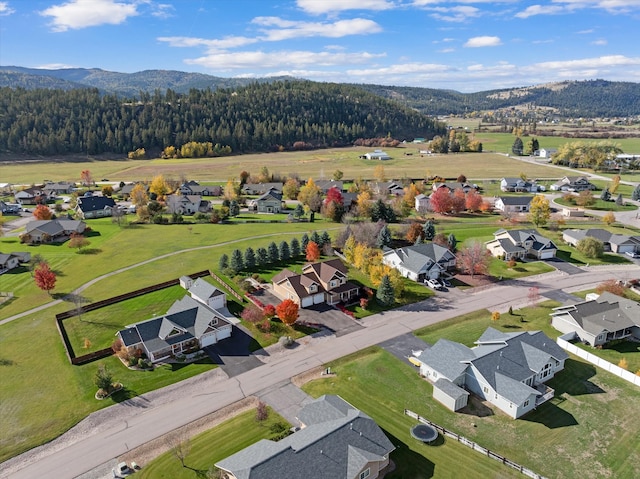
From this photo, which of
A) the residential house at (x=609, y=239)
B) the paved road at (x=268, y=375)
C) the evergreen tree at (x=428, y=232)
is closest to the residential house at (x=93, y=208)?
the evergreen tree at (x=428, y=232)

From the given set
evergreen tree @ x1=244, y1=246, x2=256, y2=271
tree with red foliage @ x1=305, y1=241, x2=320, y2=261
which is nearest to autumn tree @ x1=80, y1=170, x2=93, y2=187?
evergreen tree @ x1=244, y1=246, x2=256, y2=271

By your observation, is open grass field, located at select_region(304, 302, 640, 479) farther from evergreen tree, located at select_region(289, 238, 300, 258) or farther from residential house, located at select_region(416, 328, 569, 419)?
evergreen tree, located at select_region(289, 238, 300, 258)

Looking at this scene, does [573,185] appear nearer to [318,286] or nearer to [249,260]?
[318,286]

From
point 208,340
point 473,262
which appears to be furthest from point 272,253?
point 473,262

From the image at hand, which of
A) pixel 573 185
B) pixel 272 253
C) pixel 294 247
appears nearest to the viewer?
pixel 272 253

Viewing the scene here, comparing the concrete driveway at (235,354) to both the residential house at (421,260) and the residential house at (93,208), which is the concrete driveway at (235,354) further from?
the residential house at (93,208)
